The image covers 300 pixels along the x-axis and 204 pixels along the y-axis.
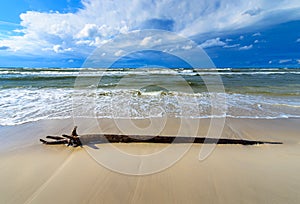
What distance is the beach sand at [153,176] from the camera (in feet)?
8.66

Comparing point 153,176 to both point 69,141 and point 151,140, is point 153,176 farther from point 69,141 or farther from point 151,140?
point 69,141

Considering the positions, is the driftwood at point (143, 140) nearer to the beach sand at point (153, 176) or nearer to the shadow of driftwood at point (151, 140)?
the shadow of driftwood at point (151, 140)

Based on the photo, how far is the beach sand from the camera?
2641 millimetres

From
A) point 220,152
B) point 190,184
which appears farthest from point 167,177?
point 220,152

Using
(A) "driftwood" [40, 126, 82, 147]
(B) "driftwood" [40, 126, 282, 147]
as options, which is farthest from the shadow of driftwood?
(A) "driftwood" [40, 126, 82, 147]

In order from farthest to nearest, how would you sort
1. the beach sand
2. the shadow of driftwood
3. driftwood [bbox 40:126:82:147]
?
the shadow of driftwood → driftwood [bbox 40:126:82:147] → the beach sand

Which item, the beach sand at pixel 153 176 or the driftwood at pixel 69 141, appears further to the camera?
the driftwood at pixel 69 141

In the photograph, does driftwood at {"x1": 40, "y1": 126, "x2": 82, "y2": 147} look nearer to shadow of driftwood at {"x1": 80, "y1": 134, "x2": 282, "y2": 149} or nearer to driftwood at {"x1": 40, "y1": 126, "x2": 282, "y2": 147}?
driftwood at {"x1": 40, "y1": 126, "x2": 282, "y2": 147}

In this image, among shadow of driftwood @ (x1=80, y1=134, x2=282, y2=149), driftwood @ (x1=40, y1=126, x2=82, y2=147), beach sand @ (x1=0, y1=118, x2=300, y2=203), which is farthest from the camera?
→ shadow of driftwood @ (x1=80, y1=134, x2=282, y2=149)

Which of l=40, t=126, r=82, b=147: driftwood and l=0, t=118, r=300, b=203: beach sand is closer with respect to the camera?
l=0, t=118, r=300, b=203: beach sand

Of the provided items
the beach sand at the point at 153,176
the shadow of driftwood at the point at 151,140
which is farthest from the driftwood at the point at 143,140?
the beach sand at the point at 153,176

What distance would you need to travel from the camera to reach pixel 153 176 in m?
3.12

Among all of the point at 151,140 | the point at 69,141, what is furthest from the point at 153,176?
the point at 69,141

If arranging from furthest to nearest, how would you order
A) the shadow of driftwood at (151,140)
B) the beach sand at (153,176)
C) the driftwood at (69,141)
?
the shadow of driftwood at (151,140) → the driftwood at (69,141) → the beach sand at (153,176)
